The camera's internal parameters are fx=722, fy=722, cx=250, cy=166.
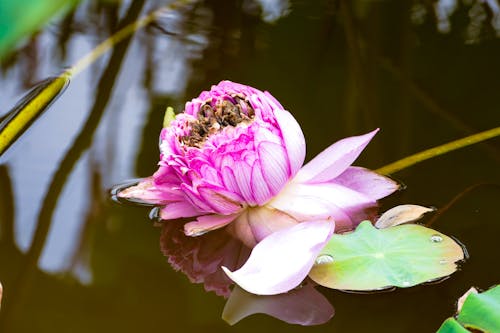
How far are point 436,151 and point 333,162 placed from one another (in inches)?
7.3

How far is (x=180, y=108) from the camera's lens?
37.5 inches

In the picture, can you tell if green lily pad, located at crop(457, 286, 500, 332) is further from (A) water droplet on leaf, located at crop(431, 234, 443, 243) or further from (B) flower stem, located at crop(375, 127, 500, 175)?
(B) flower stem, located at crop(375, 127, 500, 175)

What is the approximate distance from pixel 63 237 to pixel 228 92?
0.23 metres

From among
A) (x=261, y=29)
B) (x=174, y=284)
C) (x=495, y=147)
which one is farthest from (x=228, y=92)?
(x=261, y=29)

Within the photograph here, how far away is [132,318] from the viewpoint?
2.01ft

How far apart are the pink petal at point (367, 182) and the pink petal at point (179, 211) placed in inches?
5.9

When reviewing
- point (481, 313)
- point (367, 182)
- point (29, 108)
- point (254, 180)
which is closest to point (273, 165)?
point (254, 180)

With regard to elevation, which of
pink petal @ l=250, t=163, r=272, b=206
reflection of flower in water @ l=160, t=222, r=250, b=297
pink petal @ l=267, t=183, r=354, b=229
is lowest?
reflection of flower in water @ l=160, t=222, r=250, b=297

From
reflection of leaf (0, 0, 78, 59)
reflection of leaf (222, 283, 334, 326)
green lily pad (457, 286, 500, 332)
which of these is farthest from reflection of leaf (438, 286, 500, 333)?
reflection of leaf (0, 0, 78, 59)

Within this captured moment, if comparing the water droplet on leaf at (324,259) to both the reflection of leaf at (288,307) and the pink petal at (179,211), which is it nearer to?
the reflection of leaf at (288,307)

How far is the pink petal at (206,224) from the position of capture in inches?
26.6

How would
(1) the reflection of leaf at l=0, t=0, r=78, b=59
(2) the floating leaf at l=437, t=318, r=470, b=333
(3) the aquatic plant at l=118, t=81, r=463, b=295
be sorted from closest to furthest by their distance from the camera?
(2) the floating leaf at l=437, t=318, r=470, b=333 → (3) the aquatic plant at l=118, t=81, r=463, b=295 → (1) the reflection of leaf at l=0, t=0, r=78, b=59

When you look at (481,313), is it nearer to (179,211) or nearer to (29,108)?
(179,211)

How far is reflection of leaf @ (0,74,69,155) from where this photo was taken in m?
0.89
